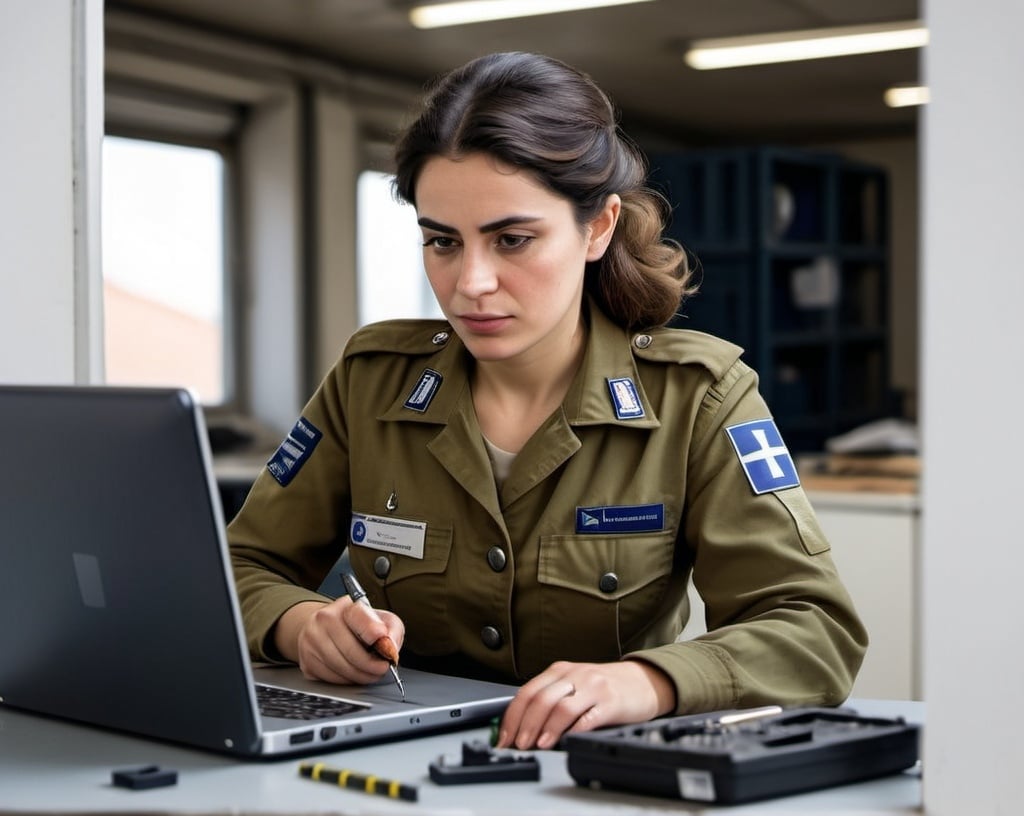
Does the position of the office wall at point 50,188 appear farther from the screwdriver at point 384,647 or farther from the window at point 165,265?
the window at point 165,265

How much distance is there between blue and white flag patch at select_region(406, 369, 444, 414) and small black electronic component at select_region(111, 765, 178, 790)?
2.19 feet

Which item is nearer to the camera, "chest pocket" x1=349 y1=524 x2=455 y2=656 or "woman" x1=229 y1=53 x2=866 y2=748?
"woman" x1=229 y1=53 x2=866 y2=748

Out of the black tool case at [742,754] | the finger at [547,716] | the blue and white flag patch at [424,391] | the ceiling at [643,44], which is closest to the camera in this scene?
the black tool case at [742,754]

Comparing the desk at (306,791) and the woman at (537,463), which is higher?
the woman at (537,463)

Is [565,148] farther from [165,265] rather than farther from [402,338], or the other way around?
[165,265]

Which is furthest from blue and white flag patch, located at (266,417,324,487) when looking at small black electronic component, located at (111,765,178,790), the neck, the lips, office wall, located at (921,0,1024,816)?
office wall, located at (921,0,1024,816)

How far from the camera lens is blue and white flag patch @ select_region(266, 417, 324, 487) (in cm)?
169

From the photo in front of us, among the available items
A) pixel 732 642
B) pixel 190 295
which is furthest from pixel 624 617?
pixel 190 295

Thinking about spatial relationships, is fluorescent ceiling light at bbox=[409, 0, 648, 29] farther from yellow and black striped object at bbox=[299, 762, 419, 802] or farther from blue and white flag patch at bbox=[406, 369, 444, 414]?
yellow and black striped object at bbox=[299, 762, 419, 802]

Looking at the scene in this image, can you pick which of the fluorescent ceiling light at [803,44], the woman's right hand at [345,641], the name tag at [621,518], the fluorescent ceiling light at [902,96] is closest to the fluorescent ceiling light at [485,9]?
the fluorescent ceiling light at [803,44]

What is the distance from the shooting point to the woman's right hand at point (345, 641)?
50.6 inches

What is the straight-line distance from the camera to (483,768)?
1.03m

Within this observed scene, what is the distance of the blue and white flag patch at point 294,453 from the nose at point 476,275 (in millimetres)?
362

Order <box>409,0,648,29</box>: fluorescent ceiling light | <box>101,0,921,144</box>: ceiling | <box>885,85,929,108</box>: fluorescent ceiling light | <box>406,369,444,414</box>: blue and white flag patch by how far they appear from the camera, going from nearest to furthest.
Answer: <box>406,369,444,414</box>: blue and white flag patch, <box>409,0,648,29</box>: fluorescent ceiling light, <box>101,0,921,144</box>: ceiling, <box>885,85,929,108</box>: fluorescent ceiling light
